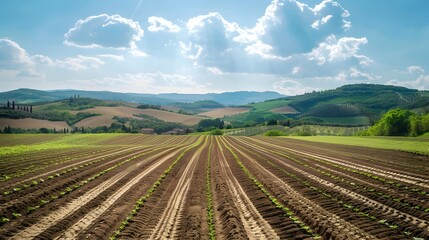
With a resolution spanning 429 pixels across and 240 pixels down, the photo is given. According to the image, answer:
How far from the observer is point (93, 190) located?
1948 centimetres

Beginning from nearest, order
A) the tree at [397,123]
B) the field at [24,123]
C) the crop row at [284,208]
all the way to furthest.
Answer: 1. the crop row at [284,208]
2. the tree at [397,123]
3. the field at [24,123]

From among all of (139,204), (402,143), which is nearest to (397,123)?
(402,143)

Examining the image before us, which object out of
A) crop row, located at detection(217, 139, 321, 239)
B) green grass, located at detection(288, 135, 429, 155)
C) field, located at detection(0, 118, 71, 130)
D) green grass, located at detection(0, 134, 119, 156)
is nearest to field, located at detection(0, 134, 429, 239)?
crop row, located at detection(217, 139, 321, 239)

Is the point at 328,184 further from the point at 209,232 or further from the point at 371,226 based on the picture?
the point at 209,232

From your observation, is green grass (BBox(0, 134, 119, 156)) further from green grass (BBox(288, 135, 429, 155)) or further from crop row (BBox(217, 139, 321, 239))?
green grass (BBox(288, 135, 429, 155))

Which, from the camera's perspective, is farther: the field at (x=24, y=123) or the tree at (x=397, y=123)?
the field at (x=24, y=123)

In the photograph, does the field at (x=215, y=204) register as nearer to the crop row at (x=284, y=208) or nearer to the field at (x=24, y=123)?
the crop row at (x=284, y=208)

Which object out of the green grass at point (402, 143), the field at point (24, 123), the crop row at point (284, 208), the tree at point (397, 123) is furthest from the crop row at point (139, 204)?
the field at point (24, 123)

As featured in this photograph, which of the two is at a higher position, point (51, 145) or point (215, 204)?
point (51, 145)

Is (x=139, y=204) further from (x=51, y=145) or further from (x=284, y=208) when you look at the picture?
(x=51, y=145)

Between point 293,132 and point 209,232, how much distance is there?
134018 mm

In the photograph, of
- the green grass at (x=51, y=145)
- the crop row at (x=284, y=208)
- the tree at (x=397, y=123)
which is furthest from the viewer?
the tree at (x=397, y=123)

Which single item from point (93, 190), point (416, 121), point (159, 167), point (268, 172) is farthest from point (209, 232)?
point (416, 121)

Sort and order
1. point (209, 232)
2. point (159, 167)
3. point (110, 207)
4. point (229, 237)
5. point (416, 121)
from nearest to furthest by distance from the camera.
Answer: point (229, 237)
point (209, 232)
point (110, 207)
point (159, 167)
point (416, 121)
